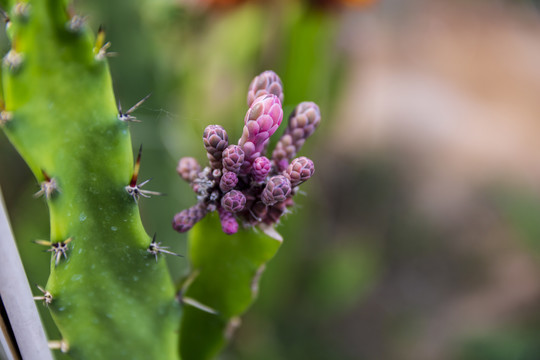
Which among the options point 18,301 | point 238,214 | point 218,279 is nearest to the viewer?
point 18,301

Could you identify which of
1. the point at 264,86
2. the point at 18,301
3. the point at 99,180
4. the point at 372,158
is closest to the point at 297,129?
the point at 264,86

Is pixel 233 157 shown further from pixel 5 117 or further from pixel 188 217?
pixel 5 117

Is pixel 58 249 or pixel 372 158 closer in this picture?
pixel 58 249

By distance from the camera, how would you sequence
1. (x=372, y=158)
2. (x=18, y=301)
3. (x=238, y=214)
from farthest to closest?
(x=372, y=158), (x=238, y=214), (x=18, y=301)

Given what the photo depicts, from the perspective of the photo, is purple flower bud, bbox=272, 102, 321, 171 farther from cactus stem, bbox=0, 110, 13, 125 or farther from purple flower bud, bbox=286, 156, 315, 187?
cactus stem, bbox=0, 110, 13, 125

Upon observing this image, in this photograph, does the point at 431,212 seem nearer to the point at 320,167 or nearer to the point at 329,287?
the point at 320,167

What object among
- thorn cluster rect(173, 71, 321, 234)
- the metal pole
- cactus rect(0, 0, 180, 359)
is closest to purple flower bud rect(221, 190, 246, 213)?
thorn cluster rect(173, 71, 321, 234)

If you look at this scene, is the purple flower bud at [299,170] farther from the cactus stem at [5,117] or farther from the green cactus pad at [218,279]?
the cactus stem at [5,117]

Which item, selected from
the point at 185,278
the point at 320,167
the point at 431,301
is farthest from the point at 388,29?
the point at 185,278
